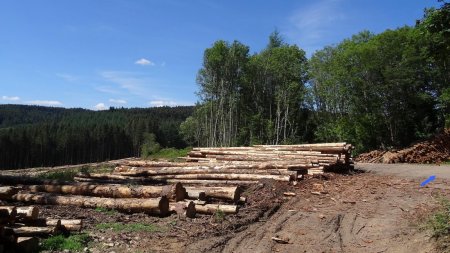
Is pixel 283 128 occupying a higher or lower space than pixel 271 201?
higher

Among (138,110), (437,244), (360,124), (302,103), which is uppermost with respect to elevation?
(138,110)

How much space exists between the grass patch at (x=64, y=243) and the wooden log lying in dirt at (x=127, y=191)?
2.55 meters

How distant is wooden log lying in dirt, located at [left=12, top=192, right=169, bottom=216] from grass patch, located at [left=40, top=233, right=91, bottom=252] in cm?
193

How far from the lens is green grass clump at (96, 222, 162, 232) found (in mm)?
7242

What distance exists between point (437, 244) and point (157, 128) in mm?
117756

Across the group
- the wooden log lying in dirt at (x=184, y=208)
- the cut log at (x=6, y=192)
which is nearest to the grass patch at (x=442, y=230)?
the wooden log lying in dirt at (x=184, y=208)

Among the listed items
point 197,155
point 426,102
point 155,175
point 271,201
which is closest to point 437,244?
point 271,201

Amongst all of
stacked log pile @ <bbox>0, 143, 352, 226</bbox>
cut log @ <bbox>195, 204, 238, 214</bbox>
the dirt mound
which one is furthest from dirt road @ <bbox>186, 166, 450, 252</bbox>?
the dirt mound

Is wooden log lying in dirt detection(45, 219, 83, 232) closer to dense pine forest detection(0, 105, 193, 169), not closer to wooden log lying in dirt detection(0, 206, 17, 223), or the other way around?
wooden log lying in dirt detection(0, 206, 17, 223)

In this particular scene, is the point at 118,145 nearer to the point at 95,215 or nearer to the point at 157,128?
the point at 157,128

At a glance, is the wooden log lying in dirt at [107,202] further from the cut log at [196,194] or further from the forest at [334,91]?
the forest at [334,91]

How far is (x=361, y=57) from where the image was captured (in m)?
32.8

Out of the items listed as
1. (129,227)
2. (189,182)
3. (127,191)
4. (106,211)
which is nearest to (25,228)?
(129,227)

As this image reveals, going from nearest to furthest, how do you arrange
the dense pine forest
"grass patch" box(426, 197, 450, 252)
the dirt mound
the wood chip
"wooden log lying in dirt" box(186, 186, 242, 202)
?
"grass patch" box(426, 197, 450, 252)
the wood chip
"wooden log lying in dirt" box(186, 186, 242, 202)
the dirt mound
the dense pine forest
